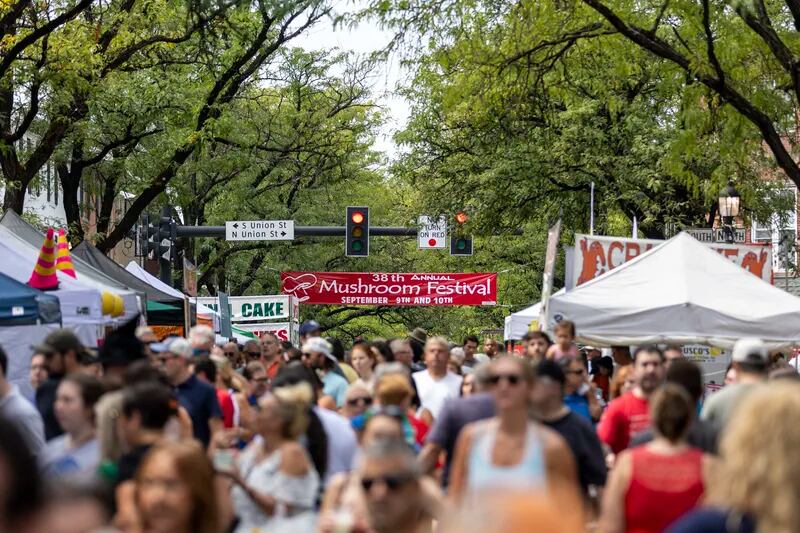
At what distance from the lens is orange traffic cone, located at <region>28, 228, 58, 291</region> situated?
14992 millimetres

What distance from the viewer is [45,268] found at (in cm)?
1505

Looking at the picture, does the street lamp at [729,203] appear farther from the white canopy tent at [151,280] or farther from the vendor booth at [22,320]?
the vendor booth at [22,320]

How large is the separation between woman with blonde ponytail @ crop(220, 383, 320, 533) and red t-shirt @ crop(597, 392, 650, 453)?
2.80 m

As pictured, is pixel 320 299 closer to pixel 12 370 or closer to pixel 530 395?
pixel 12 370

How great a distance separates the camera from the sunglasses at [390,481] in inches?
200

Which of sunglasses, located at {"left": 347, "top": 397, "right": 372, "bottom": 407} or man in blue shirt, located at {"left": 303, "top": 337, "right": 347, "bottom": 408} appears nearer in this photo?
sunglasses, located at {"left": 347, "top": 397, "right": 372, "bottom": 407}

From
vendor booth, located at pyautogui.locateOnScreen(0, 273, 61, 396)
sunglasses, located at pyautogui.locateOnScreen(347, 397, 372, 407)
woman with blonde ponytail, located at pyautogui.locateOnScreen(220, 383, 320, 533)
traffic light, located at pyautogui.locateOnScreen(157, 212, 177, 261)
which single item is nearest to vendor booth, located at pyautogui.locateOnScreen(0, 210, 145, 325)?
vendor booth, located at pyautogui.locateOnScreen(0, 273, 61, 396)

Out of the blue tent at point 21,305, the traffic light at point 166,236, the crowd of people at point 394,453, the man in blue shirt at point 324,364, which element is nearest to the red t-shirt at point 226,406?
the crowd of people at point 394,453

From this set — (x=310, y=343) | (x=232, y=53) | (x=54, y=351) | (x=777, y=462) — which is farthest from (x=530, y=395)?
(x=232, y=53)

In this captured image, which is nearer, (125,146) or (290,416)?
(290,416)

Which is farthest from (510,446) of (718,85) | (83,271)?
(83,271)

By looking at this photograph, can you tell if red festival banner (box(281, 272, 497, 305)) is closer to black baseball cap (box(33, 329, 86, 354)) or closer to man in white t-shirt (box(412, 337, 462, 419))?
man in white t-shirt (box(412, 337, 462, 419))

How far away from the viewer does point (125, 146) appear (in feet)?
95.1

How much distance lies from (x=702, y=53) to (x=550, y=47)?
1.94 m
